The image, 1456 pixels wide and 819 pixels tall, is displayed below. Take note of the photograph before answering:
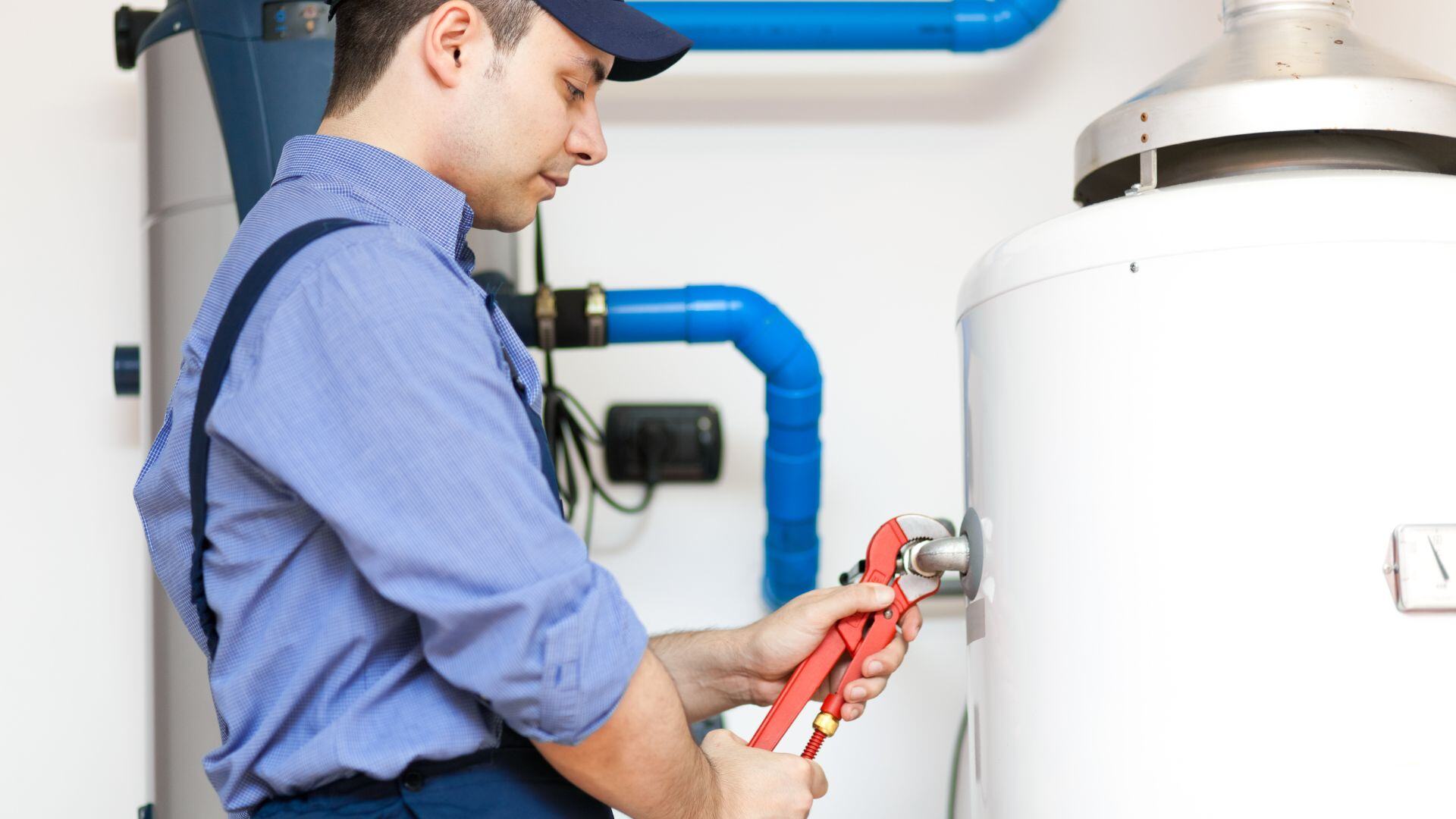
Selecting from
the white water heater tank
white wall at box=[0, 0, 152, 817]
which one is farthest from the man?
white wall at box=[0, 0, 152, 817]

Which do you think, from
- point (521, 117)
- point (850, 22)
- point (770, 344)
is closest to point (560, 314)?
point (770, 344)

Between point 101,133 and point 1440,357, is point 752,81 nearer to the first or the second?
point 101,133

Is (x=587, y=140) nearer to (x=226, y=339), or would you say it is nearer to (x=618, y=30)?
(x=618, y=30)

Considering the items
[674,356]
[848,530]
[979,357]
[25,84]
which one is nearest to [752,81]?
[674,356]

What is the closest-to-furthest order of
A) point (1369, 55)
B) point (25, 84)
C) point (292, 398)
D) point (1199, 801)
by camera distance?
1. point (292, 398)
2. point (1199, 801)
3. point (1369, 55)
4. point (25, 84)

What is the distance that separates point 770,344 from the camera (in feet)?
4.82

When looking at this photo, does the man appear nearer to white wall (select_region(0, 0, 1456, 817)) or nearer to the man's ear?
the man's ear

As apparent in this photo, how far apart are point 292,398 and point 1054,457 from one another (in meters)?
0.49

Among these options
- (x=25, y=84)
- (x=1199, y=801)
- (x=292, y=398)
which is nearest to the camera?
(x=292, y=398)

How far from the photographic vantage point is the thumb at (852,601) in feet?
3.19

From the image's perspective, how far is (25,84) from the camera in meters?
1.66

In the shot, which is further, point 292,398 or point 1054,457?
point 1054,457

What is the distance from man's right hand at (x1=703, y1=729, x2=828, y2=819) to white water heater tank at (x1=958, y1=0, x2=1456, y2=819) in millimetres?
170

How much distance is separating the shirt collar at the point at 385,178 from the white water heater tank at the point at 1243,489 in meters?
0.40
